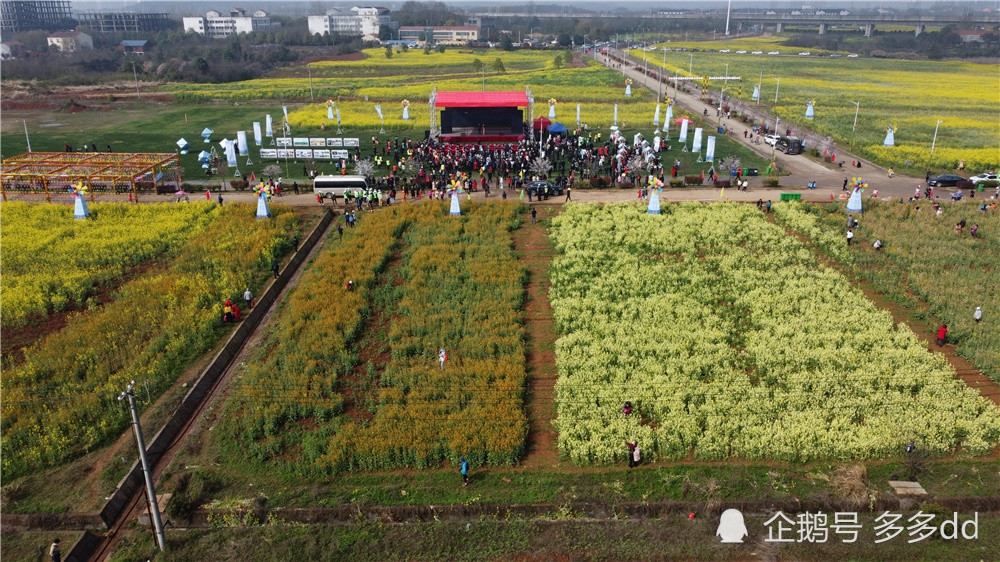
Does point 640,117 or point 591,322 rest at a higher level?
point 640,117

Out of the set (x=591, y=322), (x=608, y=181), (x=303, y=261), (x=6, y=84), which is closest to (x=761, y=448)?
(x=591, y=322)

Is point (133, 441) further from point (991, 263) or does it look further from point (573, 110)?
point (573, 110)

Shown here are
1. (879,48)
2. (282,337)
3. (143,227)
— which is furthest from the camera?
(879,48)

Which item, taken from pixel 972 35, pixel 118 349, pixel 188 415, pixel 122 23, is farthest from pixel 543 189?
pixel 122 23

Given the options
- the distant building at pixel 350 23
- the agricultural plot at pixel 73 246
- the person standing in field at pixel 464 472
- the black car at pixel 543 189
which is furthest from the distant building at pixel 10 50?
the person standing in field at pixel 464 472

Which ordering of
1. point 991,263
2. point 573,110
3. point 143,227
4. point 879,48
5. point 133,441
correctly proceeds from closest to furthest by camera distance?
point 133,441 → point 991,263 → point 143,227 → point 573,110 → point 879,48

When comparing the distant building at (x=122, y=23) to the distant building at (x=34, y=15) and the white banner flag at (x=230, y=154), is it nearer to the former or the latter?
the distant building at (x=34, y=15)

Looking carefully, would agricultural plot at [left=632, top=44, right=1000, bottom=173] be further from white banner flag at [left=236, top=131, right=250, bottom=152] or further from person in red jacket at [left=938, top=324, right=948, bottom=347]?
white banner flag at [left=236, top=131, right=250, bottom=152]

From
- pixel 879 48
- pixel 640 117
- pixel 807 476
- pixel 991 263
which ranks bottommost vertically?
pixel 807 476

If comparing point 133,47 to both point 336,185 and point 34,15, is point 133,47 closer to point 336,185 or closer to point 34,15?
point 34,15
